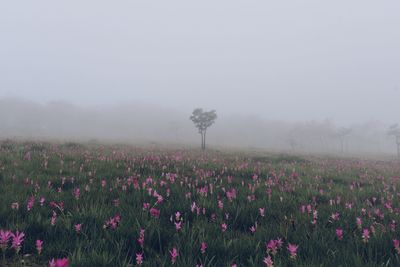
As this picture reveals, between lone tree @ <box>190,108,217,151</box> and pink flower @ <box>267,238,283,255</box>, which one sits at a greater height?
lone tree @ <box>190,108,217,151</box>

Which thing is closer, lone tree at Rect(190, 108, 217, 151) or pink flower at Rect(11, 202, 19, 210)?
pink flower at Rect(11, 202, 19, 210)

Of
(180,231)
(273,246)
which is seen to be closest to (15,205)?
(180,231)

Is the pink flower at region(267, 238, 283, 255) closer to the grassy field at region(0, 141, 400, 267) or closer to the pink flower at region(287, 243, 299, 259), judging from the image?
the grassy field at region(0, 141, 400, 267)

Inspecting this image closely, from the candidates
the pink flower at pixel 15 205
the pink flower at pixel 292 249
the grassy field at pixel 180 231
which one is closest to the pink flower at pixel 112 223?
the grassy field at pixel 180 231

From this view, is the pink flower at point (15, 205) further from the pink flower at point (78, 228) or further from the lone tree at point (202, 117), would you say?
the lone tree at point (202, 117)

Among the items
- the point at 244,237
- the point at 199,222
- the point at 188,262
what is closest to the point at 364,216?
the point at 244,237

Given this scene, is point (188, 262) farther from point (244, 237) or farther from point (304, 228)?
point (304, 228)

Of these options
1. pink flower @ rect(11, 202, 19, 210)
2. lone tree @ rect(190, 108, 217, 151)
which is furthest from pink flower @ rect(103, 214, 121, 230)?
lone tree @ rect(190, 108, 217, 151)

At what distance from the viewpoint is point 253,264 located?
225 centimetres

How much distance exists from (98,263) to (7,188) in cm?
309

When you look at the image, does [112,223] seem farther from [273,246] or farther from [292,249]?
[292,249]

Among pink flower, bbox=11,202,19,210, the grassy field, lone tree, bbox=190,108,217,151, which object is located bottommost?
the grassy field

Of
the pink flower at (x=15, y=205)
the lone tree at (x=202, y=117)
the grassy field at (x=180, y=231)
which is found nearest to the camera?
the grassy field at (x=180, y=231)

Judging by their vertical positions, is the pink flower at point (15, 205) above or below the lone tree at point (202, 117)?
below
